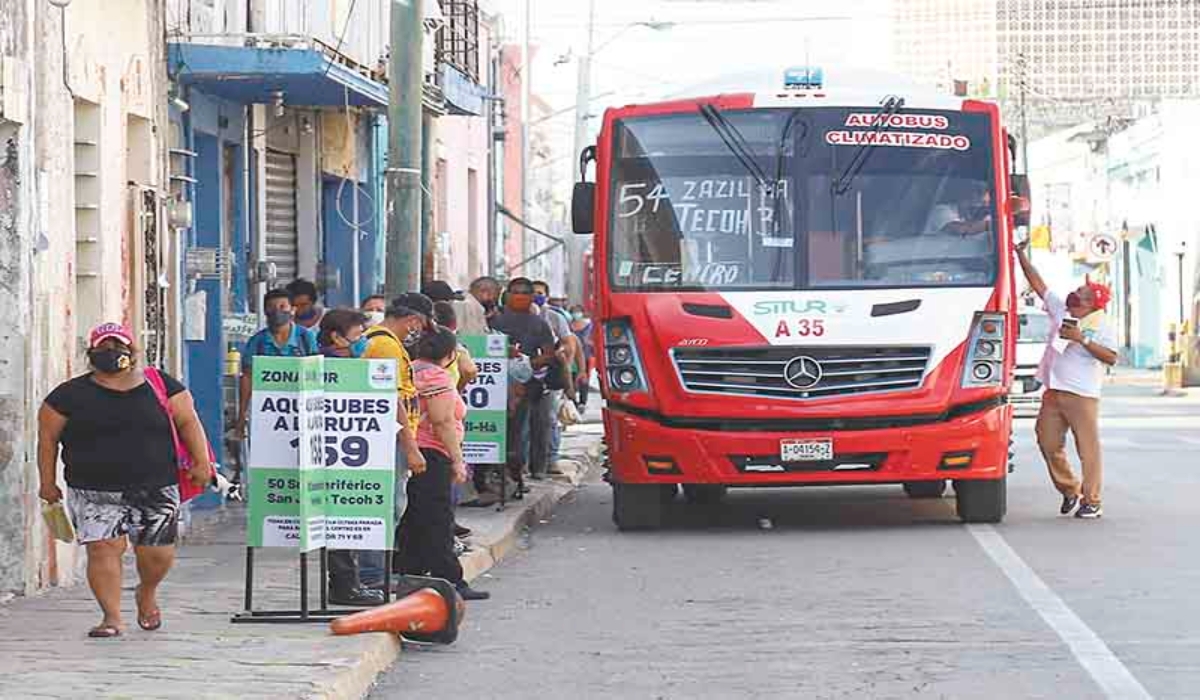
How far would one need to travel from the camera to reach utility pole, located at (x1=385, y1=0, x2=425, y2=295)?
16031 mm

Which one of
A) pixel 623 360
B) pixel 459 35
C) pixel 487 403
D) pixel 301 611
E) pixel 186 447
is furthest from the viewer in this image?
pixel 459 35

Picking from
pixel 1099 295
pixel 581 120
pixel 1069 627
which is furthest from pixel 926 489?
pixel 581 120

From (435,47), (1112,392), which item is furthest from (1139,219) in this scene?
(435,47)

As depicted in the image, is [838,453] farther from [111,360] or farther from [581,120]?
[581,120]

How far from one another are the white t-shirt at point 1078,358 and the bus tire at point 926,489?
243 centimetres

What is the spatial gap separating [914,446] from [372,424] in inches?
239

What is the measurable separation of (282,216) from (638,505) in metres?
7.35

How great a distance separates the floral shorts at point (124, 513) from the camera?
1088cm

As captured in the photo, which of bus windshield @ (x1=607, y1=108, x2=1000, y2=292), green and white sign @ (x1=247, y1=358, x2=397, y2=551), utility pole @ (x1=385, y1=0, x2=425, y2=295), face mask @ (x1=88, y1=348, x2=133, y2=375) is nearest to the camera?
face mask @ (x1=88, y1=348, x2=133, y2=375)

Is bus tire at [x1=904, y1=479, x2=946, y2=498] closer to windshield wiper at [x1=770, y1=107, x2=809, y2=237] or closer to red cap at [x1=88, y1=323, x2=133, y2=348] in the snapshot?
windshield wiper at [x1=770, y1=107, x2=809, y2=237]

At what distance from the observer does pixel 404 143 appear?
1622 cm

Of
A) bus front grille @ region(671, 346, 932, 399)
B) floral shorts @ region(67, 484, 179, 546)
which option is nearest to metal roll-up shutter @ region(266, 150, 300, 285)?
bus front grille @ region(671, 346, 932, 399)

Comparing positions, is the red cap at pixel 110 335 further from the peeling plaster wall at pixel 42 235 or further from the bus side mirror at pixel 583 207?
the bus side mirror at pixel 583 207

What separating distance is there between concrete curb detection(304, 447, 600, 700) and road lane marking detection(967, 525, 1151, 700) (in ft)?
10.4
